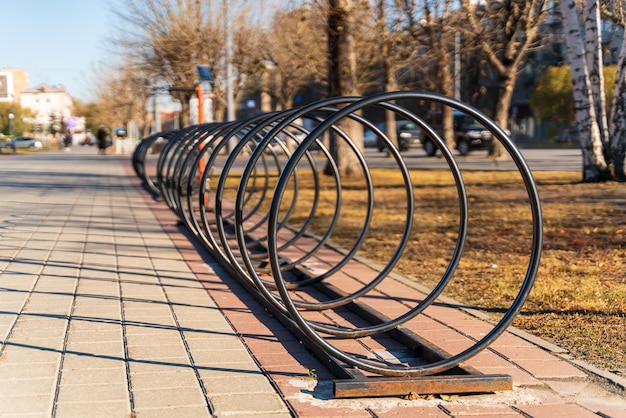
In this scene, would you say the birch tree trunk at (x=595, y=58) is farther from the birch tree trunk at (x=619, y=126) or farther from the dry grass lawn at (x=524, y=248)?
the dry grass lawn at (x=524, y=248)

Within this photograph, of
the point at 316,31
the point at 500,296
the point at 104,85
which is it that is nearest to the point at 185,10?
the point at 316,31

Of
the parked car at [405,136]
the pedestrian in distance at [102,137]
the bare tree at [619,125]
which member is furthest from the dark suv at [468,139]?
the pedestrian in distance at [102,137]

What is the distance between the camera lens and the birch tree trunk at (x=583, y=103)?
15555 mm

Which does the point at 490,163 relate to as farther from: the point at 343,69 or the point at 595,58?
the point at 595,58

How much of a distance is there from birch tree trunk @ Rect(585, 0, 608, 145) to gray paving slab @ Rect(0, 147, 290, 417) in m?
8.87

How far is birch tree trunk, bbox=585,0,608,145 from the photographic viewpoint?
15891 millimetres

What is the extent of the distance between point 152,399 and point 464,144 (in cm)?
3159

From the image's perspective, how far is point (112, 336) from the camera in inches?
221

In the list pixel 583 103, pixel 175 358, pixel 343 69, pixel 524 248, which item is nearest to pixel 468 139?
pixel 343 69

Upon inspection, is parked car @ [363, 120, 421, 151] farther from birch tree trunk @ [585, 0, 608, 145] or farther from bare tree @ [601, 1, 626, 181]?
bare tree @ [601, 1, 626, 181]

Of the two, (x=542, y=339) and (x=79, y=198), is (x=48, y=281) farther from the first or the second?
(x=79, y=198)

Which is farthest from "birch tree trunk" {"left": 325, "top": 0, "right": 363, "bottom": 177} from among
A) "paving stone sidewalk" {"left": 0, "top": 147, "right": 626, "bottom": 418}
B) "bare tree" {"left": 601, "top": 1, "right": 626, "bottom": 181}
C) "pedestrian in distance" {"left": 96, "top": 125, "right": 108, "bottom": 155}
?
"pedestrian in distance" {"left": 96, "top": 125, "right": 108, "bottom": 155}

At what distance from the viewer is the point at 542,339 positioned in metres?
5.55

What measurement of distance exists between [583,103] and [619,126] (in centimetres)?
73
